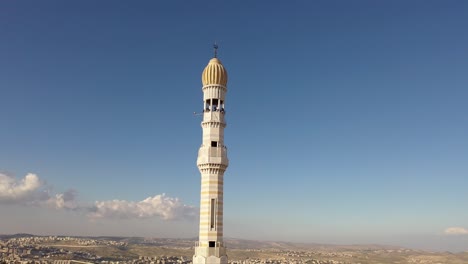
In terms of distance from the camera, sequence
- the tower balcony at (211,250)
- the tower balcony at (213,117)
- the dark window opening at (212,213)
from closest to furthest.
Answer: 1. the tower balcony at (211,250)
2. the dark window opening at (212,213)
3. the tower balcony at (213,117)

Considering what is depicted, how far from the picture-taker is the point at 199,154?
51.3 meters

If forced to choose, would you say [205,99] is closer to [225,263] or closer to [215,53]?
[215,53]

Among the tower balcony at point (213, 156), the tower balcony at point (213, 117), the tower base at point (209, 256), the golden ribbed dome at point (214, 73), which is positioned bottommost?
the tower base at point (209, 256)

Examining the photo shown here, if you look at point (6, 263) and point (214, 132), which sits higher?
point (214, 132)

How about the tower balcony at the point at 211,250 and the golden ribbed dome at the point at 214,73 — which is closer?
the tower balcony at the point at 211,250

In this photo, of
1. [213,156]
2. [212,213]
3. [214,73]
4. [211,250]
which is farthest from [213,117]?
[211,250]

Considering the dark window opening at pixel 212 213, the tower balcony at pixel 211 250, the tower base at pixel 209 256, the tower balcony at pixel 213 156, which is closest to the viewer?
the tower base at pixel 209 256

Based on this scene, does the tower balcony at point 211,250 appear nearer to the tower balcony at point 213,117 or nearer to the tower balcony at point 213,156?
the tower balcony at point 213,156

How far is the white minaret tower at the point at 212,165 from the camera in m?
48.3

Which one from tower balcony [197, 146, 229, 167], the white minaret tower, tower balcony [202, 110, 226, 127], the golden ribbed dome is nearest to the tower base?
the white minaret tower

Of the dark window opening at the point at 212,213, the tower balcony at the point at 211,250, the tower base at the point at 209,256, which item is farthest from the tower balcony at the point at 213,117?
the tower base at the point at 209,256

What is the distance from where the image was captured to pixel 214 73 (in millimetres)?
51875

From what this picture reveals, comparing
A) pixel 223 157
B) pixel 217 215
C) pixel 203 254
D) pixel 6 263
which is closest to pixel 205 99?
pixel 223 157

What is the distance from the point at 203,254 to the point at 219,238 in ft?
8.42
